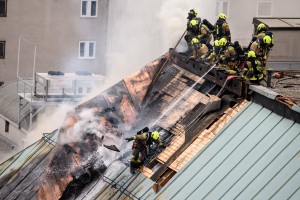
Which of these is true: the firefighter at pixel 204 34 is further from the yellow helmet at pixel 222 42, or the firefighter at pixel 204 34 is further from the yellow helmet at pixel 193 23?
the yellow helmet at pixel 222 42

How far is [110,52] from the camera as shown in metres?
57.7

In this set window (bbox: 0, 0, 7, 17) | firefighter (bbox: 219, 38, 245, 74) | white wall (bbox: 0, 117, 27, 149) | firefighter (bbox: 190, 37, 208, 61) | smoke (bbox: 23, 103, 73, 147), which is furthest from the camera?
window (bbox: 0, 0, 7, 17)

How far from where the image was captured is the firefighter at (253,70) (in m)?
26.6

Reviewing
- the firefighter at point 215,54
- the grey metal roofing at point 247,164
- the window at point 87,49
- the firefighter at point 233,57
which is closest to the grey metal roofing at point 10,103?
the window at point 87,49

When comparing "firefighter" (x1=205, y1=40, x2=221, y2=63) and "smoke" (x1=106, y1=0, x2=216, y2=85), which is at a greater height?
"firefighter" (x1=205, y1=40, x2=221, y2=63)

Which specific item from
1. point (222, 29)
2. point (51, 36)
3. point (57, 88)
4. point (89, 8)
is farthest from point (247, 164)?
point (89, 8)

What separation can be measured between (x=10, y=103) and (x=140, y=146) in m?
27.1

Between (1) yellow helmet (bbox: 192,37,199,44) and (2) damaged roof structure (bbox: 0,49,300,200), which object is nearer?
(2) damaged roof structure (bbox: 0,49,300,200)

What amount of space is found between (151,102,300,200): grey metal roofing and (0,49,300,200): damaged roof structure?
0.02m

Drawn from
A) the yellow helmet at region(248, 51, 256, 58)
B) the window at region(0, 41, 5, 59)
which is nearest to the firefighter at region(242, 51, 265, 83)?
the yellow helmet at region(248, 51, 256, 58)

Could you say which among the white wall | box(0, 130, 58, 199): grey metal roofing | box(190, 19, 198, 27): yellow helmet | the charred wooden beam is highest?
box(190, 19, 198, 27): yellow helmet

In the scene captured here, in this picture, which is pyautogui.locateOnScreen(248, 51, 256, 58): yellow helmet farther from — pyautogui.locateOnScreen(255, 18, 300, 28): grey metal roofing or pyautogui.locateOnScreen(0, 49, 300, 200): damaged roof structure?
pyautogui.locateOnScreen(255, 18, 300, 28): grey metal roofing

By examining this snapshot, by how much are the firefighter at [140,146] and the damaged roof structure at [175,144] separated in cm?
20

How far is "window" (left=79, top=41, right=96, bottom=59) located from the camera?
59531 millimetres
